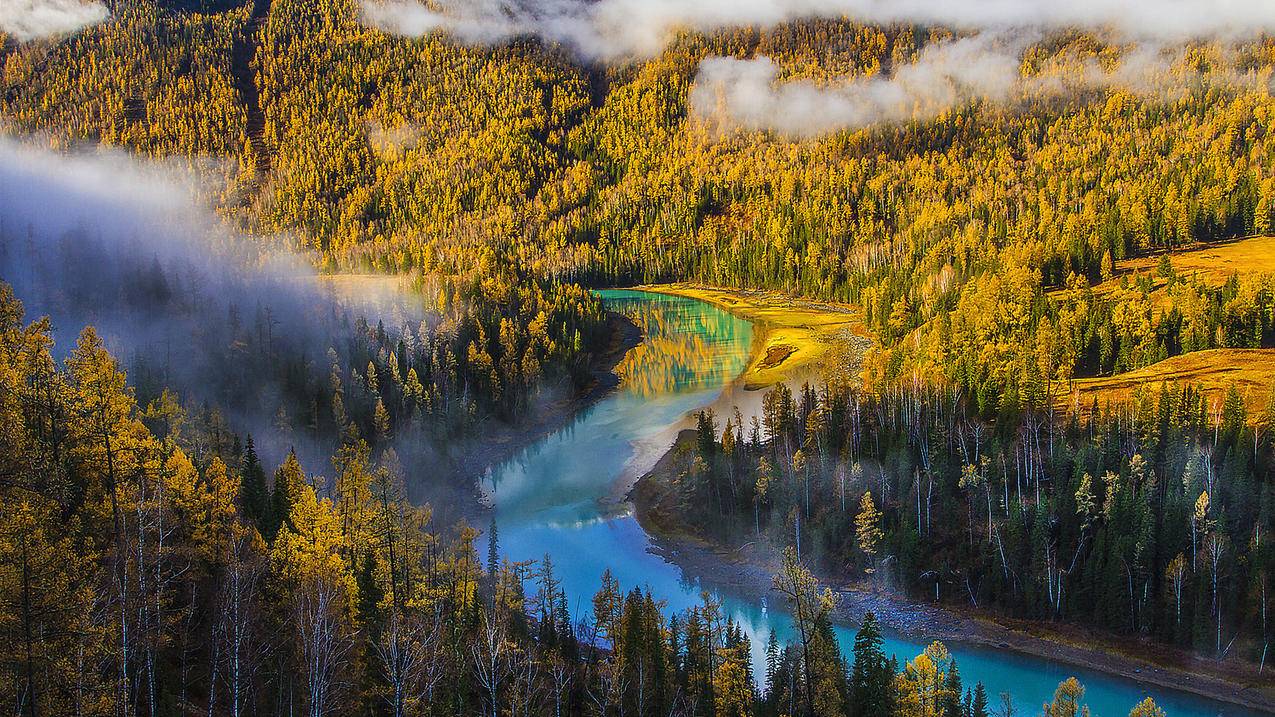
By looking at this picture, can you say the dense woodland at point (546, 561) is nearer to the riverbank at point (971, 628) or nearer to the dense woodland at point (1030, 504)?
the dense woodland at point (1030, 504)

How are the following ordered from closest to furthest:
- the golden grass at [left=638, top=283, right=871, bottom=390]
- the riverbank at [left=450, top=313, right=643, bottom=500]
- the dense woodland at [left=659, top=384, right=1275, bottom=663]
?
the dense woodland at [left=659, top=384, right=1275, bottom=663] → the riverbank at [left=450, top=313, right=643, bottom=500] → the golden grass at [left=638, top=283, right=871, bottom=390]

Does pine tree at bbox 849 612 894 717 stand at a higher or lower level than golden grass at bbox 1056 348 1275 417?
lower

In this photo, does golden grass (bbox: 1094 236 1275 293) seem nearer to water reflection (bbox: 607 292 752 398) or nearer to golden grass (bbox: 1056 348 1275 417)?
golden grass (bbox: 1056 348 1275 417)

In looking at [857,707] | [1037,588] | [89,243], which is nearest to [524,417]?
[1037,588]

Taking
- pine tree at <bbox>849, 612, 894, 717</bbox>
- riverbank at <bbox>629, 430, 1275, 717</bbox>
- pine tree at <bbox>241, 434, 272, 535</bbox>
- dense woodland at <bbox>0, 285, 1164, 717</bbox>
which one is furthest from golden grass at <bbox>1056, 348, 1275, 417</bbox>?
pine tree at <bbox>241, 434, 272, 535</bbox>

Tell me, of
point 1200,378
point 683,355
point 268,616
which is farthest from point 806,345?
point 268,616

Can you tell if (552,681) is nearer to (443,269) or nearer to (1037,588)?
(1037,588)
